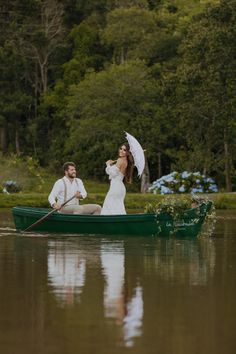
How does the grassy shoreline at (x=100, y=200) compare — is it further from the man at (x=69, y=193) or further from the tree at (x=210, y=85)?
the man at (x=69, y=193)

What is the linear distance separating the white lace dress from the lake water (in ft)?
9.94

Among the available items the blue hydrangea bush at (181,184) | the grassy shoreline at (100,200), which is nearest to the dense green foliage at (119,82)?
the blue hydrangea bush at (181,184)

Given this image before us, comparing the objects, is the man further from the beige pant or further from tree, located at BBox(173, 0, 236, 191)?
tree, located at BBox(173, 0, 236, 191)

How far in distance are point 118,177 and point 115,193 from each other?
330mm

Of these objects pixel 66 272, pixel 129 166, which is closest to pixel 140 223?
pixel 129 166

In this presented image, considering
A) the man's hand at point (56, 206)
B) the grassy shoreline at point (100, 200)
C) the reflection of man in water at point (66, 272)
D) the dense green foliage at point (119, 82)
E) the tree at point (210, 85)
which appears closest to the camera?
the reflection of man in water at point (66, 272)

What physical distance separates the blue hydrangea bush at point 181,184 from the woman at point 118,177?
16979mm

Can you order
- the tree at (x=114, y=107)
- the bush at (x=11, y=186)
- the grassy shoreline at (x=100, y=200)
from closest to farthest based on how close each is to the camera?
the grassy shoreline at (x=100, y=200)
the bush at (x=11, y=186)
the tree at (x=114, y=107)

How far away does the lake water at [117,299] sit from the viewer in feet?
31.1

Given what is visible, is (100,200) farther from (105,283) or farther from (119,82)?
(105,283)

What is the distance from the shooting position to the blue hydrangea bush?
4000cm

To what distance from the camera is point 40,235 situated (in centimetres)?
2191

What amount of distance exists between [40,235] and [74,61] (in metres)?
43.6

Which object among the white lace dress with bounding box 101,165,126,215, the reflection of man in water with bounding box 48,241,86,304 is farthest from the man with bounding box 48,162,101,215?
the reflection of man in water with bounding box 48,241,86,304
